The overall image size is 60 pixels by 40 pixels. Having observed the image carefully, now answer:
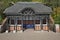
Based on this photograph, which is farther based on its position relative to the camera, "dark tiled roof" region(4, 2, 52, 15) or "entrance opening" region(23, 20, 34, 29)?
"entrance opening" region(23, 20, 34, 29)

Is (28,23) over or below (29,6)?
below

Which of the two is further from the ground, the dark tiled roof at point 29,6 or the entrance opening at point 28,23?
the dark tiled roof at point 29,6

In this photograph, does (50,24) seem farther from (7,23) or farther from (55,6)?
(55,6)

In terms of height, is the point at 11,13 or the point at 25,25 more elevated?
the point at 11,13

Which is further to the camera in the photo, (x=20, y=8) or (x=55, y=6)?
(x=55, y=6)

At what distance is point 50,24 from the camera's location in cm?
3105

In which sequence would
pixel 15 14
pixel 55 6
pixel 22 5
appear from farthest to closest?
pixel 55 6 → pixel 22 5 → pixel 15 14

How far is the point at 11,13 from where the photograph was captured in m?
29.7

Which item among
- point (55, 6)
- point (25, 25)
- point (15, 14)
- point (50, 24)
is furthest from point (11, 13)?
point (55, 6)

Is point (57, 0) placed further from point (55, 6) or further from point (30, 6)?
point (30, 6)

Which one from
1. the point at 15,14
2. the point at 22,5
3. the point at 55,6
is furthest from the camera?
the point at 55,6

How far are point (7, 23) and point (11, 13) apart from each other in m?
1.77

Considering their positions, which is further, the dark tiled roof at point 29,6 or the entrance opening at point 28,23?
the entrance opening at point 28,23

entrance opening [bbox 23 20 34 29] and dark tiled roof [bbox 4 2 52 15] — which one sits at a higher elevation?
dark tiled roof [bbox 4 2 52 15]
